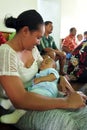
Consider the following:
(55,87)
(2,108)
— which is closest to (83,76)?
(55,87)

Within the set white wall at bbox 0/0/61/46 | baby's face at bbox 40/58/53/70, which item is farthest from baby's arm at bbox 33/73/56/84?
white wall at bbox 0/0/61/46

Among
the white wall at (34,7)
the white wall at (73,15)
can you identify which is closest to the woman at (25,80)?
the white wall at (34,7)

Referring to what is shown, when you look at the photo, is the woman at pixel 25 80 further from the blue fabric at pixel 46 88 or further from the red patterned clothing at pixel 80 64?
the red patterned clothing at pixel 80 64

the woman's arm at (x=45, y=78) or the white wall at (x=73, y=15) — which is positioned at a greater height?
the woman's arm at (x=45, y=78)

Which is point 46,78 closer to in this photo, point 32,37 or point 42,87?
point 42,87

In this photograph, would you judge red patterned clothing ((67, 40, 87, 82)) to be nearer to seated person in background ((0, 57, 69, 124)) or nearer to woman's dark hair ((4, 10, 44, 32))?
seated person in background ((0, 57, 69, 124))

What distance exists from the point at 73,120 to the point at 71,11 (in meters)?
5.63

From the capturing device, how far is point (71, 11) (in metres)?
6.48

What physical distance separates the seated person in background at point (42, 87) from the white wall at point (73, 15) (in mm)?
4670

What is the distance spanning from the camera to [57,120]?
1139 mm

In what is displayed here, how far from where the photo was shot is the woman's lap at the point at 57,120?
1119 millimetres

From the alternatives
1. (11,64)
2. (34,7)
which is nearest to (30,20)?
(11,64)

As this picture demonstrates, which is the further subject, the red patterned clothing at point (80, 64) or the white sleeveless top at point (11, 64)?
the red patterned clothing at point (80, 64)

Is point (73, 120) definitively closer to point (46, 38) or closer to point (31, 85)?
point (31, 85)
